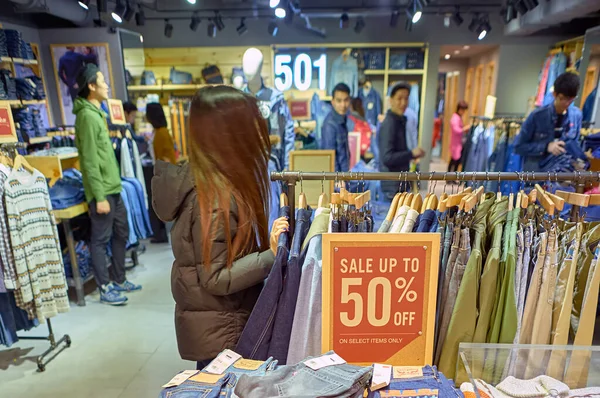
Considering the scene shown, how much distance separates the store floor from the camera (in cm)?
229

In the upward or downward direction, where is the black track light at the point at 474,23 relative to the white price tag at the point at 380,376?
upward

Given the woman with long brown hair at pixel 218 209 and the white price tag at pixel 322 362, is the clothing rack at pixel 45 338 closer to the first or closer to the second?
the woman with long brown hair at pixel 218 209

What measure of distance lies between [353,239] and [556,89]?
2992 millimetres

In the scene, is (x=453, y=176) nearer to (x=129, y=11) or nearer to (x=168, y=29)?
(x=129, y=11)

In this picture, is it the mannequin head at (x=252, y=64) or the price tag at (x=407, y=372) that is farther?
the mannequin head at (x=252, y=64)

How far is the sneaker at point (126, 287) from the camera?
11.3 feet

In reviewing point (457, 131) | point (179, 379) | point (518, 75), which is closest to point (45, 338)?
point (179, 379)

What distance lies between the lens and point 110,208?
10.3 ft

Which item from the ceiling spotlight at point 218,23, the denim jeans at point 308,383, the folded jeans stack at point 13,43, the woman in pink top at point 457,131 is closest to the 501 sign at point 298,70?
the ceiling spotlight at point 218,23

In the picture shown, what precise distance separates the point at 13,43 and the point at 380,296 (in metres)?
4.23

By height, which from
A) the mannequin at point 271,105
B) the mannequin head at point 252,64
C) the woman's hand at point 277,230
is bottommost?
the woman's hand at point 277,230

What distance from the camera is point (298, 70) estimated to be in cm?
614

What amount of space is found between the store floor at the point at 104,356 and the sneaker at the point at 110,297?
0.15 feet

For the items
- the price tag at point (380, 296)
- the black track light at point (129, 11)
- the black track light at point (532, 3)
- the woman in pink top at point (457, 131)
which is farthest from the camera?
the woman in pink top at point (457, 131)
